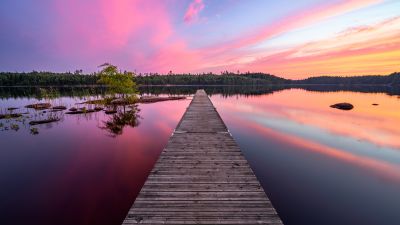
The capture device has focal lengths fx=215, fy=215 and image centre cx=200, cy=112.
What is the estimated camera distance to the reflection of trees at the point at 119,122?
2261 centimetres

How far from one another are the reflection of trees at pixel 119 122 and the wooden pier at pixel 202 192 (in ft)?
43.5

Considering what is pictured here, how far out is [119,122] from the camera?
2595 centimetres

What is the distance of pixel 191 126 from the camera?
16391mm

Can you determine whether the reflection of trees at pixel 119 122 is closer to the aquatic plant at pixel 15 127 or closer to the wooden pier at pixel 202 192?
the aquatic plant at pixel 15 127

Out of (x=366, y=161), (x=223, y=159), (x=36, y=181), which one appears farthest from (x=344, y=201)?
(x=36, y=181)

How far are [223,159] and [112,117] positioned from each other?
22.6 meters

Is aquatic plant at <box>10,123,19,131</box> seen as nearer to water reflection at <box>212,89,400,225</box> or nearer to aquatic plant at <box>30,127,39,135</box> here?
aquatic plant at <box>30,127,39,135</box>

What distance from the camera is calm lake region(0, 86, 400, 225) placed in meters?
9.12

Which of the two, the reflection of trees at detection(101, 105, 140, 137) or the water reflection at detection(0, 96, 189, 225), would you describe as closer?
the water reflection at detection(0, 96, 189, 225)

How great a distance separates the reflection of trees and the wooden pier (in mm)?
13250

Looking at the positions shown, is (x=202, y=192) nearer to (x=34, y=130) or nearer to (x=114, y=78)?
(x=34, y=130)

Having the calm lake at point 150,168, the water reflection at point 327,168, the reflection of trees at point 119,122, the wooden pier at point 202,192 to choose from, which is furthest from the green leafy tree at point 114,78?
the wooden pier at point 202,192

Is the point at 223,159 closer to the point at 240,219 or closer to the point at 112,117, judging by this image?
the point at 240,219

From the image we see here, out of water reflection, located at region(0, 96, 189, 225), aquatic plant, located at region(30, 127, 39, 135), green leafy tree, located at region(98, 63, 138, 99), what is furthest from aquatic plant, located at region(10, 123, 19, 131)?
green leafy tree, located at region(98, 63, 138, 99)
